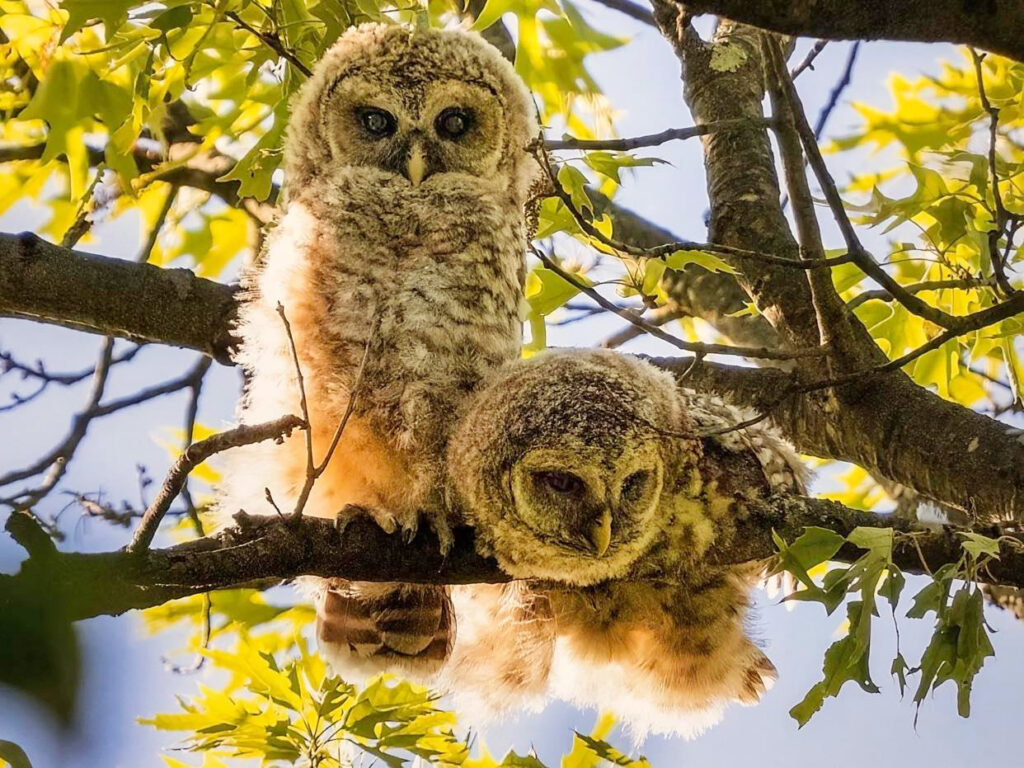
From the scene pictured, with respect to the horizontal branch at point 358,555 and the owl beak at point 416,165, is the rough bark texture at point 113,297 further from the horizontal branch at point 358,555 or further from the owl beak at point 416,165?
the horizontal branch at point 358,555

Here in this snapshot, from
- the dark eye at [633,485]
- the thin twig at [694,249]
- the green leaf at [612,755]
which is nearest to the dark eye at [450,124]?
the thin twig at [694,249]

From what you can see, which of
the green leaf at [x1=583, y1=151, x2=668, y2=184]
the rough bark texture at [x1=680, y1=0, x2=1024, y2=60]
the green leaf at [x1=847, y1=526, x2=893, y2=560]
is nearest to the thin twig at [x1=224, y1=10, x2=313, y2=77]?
the green leaf at [x1=583, y1=151, x2=668, y2=184]

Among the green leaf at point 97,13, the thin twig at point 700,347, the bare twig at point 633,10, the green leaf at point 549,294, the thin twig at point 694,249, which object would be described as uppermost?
the bare twig at point 633,10

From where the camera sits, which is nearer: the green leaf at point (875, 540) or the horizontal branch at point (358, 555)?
the horizontal branch at point (358, 555)

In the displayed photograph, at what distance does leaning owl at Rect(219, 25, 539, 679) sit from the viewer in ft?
8.30

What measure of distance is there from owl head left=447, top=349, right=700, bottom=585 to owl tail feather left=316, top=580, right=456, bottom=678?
362 millimetres

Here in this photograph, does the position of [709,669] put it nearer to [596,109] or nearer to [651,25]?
[596,109]

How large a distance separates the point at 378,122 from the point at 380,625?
4.69 feet

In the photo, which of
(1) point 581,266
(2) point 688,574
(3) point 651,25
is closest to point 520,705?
(2) point 688,574

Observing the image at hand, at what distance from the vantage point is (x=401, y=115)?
3139mm

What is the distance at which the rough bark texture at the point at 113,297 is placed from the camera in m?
2.80

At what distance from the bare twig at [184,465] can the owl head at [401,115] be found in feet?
4.30

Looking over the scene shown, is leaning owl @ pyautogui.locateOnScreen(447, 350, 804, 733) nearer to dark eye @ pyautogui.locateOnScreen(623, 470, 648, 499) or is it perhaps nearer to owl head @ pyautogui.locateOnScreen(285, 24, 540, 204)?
dark eye @ pyautogui.locateOnScreen(623, 470, 648, 499)

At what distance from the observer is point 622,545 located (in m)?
2.45
